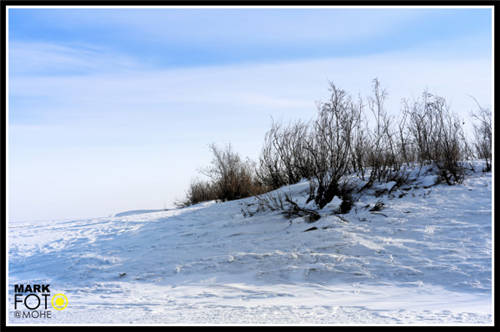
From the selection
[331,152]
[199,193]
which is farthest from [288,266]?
[199,193]

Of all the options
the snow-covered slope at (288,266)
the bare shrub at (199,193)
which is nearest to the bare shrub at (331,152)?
the snow-covered slope at (288,266)

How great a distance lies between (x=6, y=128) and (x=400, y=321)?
5.74 m

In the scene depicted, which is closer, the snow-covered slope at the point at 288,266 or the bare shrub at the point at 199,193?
the snow-covered slope at the point at 288,266

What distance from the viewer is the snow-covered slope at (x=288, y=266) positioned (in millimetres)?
4684

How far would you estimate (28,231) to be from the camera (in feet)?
36.8

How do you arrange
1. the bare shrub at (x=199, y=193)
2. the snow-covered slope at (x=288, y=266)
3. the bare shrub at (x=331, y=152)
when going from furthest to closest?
1. the bare shrub at (x=199, y=193)
2. the bare shrub at (x=331, y=152)
3. the snow-covered slope at (x=288, y=266)

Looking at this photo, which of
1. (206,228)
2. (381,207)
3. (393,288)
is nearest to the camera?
(393,288)

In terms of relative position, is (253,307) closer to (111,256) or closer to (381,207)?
(111,256)

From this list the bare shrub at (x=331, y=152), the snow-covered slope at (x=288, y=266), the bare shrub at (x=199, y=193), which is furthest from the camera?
the bare shrub at (x=199, y=193)

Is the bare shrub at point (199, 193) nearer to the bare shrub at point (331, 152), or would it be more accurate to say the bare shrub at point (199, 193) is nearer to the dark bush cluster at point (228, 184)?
the dark bush cluster at point (228, 184)

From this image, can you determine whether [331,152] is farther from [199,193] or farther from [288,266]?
[199,193]

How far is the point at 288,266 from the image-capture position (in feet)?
21.2

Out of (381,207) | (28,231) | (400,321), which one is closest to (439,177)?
(381,207)

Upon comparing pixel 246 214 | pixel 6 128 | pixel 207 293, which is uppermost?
pixel 6 128
